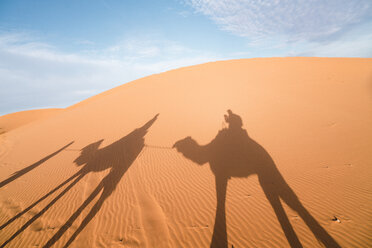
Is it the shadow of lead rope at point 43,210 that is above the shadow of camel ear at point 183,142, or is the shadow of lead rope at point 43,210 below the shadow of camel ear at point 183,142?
below

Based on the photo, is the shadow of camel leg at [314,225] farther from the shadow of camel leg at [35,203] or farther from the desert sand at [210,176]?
the shadow of camel leg at [35,203]

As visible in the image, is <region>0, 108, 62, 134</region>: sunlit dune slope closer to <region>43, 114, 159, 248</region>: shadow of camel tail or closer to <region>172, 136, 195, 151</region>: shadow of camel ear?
<region>43, 114, 159, 248</region>: shadow of camel tail

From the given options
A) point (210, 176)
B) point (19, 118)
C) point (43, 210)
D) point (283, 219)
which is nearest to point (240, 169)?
point (210, 176)

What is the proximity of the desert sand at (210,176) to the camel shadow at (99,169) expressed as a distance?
0.05 m

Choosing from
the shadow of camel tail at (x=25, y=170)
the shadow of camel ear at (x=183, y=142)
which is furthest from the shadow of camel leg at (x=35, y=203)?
the shadow of camel ear at (x=183, y=142)

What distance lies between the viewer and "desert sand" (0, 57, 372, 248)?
388 centimetres

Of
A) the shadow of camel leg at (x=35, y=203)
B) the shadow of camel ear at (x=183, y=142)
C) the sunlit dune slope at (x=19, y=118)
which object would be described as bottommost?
the shadow of camel leg at (x=35, y=203)

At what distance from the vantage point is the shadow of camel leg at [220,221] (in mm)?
3557

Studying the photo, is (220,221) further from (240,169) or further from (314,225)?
(240,169)

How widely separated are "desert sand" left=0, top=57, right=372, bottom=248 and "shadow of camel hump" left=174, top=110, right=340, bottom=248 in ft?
0.10

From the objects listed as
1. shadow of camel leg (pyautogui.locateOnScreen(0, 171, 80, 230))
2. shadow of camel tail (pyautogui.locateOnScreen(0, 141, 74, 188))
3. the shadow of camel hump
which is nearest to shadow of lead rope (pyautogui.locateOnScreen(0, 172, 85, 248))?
shadow of camel leg (pyautogui.locateOnScreen(0, 171, 80, 230))

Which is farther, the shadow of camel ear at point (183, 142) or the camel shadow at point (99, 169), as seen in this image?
the shadow of camel ear at point (183, 142)

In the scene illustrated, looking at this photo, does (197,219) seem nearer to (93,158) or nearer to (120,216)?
(120,216)

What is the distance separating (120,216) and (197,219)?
2239mm
